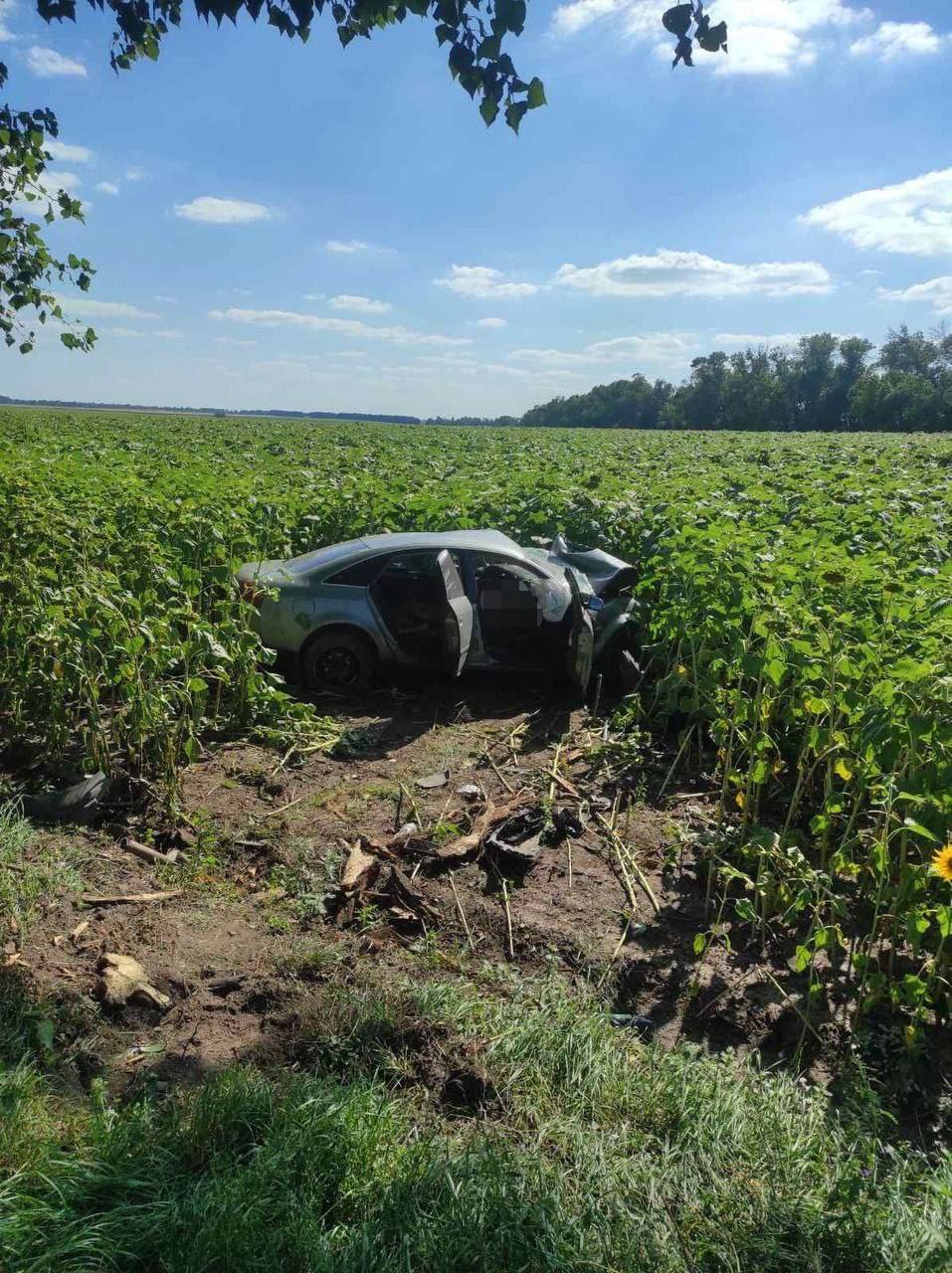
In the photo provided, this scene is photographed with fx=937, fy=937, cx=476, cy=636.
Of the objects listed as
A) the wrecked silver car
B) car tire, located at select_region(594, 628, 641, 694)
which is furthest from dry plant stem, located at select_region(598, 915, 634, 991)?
car tire, located at select_region(594, 628, 641, 694)

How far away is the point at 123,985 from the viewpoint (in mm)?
4105

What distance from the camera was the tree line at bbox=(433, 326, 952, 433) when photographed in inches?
3708

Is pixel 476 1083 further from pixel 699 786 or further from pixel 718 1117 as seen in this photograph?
pixel 699 786

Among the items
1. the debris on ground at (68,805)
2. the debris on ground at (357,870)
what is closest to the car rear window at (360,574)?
the debris on ground at (68,805)

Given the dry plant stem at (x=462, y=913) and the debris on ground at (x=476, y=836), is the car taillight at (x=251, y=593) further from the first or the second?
the dry plant stem at (x=462, y=913)

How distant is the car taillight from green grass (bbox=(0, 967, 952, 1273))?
4.63 m

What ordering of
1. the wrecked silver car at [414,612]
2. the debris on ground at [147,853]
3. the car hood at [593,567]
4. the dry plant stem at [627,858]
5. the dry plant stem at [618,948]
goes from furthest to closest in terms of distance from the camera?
the car hood at [593,567] → the wrecked silver car at [414,612] → the debris on ground at [147,853] → the dry plant stem at [627,858] → the dry plant stem at [618,948]

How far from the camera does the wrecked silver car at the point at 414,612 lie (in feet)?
28.4

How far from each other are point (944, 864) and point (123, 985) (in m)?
3.48

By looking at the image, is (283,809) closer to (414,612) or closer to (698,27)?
(414,612)

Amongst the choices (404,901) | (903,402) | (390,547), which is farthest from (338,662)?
Result: (903,402)

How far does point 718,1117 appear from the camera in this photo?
3.33 m

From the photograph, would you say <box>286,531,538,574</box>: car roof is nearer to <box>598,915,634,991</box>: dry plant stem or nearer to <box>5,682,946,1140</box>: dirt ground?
<box>5,682,946,1140</box>: dirt ground

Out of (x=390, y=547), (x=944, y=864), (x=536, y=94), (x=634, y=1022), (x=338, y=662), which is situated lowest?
(x=634, y=1022)
